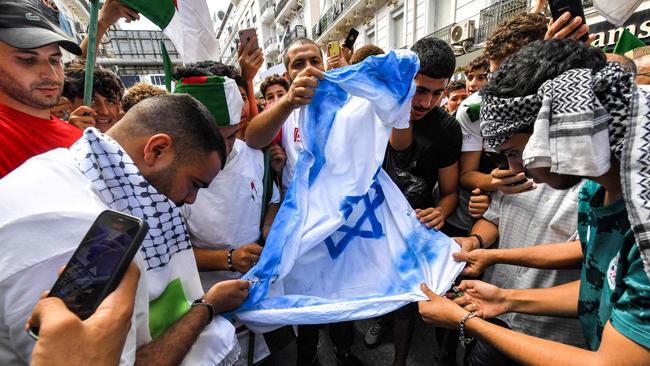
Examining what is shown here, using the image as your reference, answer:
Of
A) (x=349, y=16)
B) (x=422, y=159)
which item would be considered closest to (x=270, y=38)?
(x=349, y=16)

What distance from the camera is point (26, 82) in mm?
1605

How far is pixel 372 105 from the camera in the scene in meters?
1.86

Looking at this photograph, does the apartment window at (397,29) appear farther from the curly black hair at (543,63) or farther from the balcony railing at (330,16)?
the curly black hair at (543,63)

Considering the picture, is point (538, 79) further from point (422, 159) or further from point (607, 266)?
point (422, 159)

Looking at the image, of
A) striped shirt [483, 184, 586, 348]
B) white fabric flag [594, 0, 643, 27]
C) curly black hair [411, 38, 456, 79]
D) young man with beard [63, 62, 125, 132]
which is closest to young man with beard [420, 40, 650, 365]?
striped shirt [483, 184, 586, 348]

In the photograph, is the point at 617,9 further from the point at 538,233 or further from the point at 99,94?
the point at 99,94

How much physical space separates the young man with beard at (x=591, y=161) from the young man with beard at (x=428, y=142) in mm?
893

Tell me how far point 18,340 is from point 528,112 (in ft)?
5.25

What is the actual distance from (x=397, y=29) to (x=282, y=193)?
14202mm

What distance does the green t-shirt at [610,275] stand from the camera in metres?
0.85

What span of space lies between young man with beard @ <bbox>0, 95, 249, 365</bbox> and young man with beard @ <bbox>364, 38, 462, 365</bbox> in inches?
51.0

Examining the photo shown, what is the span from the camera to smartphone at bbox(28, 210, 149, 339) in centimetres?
63

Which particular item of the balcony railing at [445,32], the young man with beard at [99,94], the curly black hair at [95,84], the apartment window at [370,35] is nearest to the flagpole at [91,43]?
the young man with beard at [99,94]

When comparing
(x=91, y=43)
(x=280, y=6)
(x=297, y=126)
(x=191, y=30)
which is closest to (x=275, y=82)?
(x=191, y=30)
